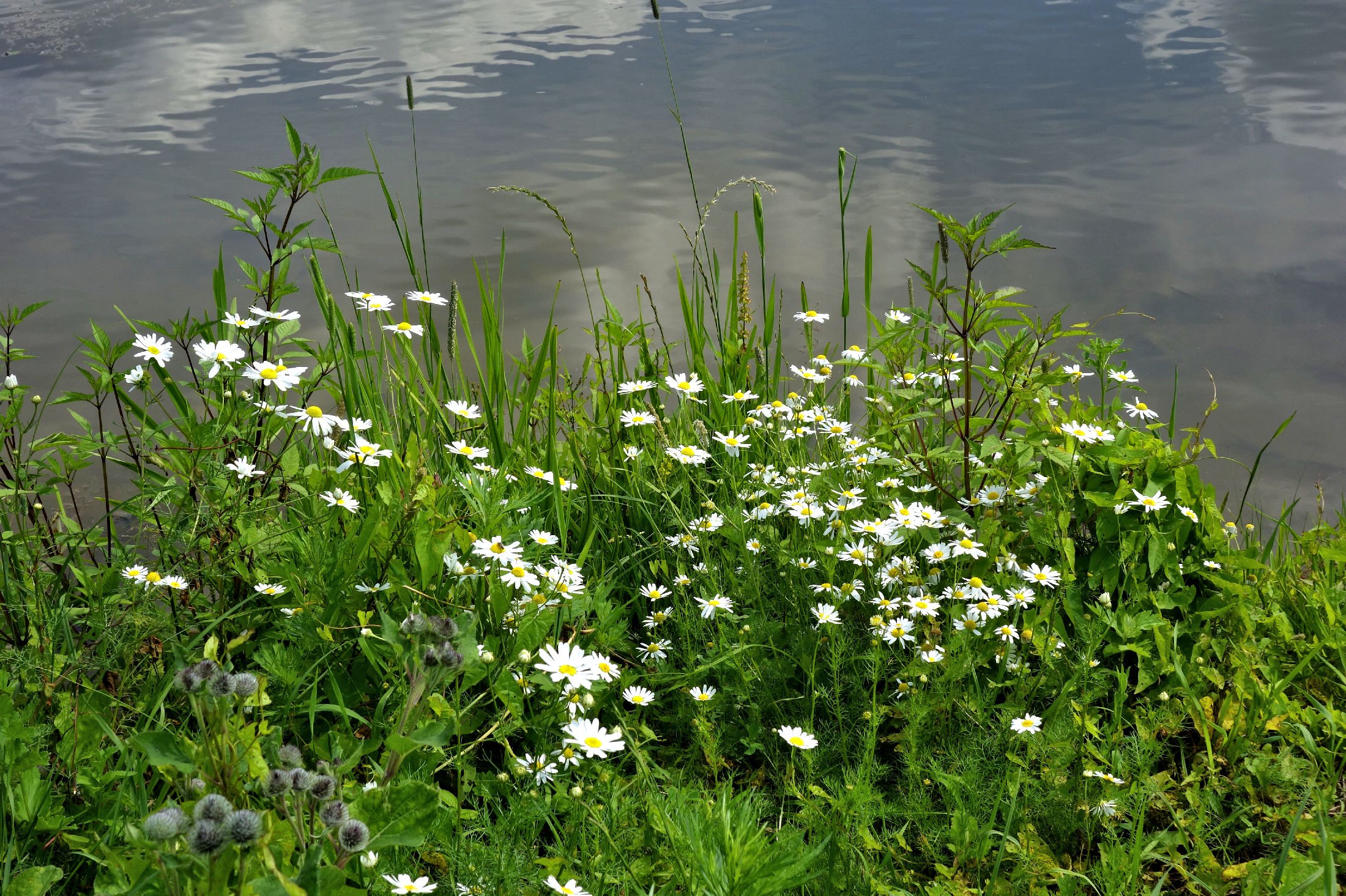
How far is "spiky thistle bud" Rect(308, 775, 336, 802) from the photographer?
111cm

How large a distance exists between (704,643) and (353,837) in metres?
1.51

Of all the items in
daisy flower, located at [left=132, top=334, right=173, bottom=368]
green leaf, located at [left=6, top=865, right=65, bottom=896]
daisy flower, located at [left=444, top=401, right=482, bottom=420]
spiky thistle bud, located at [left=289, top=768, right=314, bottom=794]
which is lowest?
green leaf, located at [left=6, top=865, right=65, bottom=896]

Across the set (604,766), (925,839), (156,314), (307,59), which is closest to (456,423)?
(604,766)

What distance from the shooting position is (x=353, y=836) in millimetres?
1096

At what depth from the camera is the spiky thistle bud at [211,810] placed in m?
0.96

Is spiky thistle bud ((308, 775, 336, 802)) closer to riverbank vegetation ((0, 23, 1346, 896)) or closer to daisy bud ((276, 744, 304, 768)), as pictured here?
daisy bud ((276, 744, 304, 768))

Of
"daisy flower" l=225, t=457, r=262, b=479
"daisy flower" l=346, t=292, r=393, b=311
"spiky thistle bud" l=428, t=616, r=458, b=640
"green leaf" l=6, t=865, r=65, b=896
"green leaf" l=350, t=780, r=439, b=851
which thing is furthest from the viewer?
"daisy flower" l=346, t=292, r=393, b=311

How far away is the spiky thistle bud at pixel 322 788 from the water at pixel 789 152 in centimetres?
301

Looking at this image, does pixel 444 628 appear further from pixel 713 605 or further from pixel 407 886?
pixel 713 605

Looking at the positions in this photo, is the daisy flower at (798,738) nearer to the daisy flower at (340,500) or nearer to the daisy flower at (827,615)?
the daisy flower at (827,615)

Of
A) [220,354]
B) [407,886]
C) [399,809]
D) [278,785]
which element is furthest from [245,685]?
[220,354]

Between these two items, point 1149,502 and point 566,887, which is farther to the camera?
point 1149,502

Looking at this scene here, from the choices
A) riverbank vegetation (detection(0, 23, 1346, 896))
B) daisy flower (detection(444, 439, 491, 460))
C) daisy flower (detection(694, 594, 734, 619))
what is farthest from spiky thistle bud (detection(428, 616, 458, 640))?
daisy flower (detection(444, 439, 491, 460))

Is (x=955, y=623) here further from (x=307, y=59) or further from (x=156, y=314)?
(x=307, y=59)
